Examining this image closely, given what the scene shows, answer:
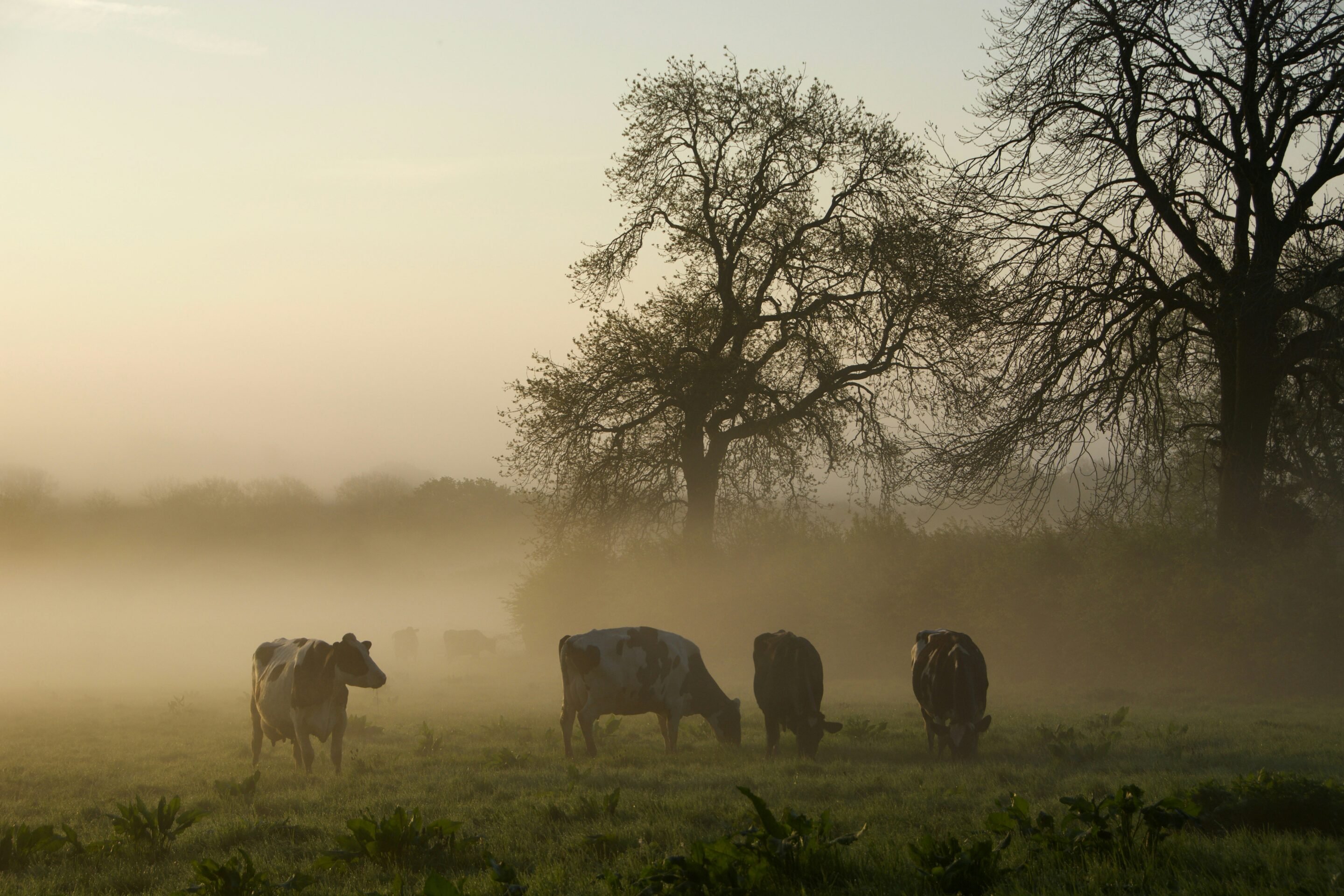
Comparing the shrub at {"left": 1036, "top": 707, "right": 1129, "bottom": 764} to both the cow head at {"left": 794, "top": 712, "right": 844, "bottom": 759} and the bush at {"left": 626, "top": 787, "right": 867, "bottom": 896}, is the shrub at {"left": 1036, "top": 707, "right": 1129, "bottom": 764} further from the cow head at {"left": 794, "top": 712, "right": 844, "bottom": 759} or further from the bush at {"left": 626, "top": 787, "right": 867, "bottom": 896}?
the bush at {"left": 626, "top": 787, "right": 867, "bottom": 896}

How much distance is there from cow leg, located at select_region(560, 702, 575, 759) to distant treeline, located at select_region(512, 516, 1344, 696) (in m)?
14.2

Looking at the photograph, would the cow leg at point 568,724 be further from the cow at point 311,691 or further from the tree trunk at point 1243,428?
the tree trunk at point 1243,428

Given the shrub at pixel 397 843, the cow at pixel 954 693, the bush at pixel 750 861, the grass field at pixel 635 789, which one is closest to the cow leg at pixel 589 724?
the grass field at pixel 635 789

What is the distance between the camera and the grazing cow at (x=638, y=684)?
12922 millimetres

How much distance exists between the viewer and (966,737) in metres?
11.4

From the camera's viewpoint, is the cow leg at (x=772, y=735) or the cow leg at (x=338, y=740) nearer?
the cow leg at (x=338, y=740)

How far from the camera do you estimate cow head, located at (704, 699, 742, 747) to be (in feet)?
43.9

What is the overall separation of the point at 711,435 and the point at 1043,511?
31.8ft


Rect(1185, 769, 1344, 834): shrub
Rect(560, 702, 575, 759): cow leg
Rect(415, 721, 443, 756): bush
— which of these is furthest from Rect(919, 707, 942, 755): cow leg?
Rect(415, 721, 443, 756): bush

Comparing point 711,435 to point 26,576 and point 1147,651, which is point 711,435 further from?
point 26,576

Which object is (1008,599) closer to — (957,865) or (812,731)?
(812,731)

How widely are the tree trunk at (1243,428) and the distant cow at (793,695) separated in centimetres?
1099

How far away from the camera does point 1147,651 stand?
22.1 m

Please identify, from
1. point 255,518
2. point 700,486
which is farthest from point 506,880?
point 255,518
